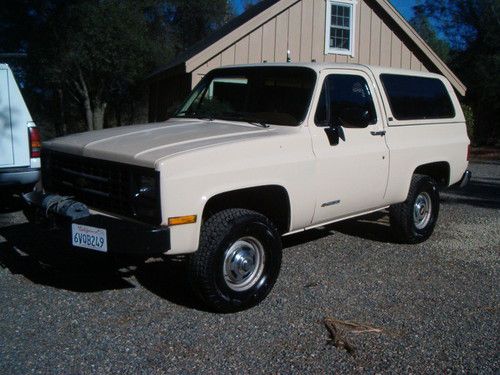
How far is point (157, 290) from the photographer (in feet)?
16.6

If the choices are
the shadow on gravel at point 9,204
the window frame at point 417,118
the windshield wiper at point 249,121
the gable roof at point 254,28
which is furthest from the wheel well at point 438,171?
the gable roof at point 254,28

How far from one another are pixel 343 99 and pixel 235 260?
1963mm

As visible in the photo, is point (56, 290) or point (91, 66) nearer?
point (56, 290)

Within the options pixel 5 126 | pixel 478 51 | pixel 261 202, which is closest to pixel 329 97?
pixel 261 202

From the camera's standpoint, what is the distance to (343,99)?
560cm

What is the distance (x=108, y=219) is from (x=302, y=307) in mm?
1651

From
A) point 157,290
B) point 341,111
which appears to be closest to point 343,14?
point 341,111

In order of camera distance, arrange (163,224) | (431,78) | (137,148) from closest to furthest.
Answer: (163,224) < (137,148) < (431,78)

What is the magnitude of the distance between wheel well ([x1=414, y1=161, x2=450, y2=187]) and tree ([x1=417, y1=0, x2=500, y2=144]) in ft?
53.2

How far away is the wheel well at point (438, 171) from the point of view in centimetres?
689

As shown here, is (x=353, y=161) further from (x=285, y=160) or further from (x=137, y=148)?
(x=137, y=148)

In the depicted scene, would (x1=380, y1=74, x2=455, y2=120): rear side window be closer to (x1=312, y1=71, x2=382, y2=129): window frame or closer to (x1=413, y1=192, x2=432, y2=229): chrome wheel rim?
(x1=312, y1=71, x2=382, y2=129): window frame

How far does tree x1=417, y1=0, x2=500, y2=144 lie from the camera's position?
22.3 metres

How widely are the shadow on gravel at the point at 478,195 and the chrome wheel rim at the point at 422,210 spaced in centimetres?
297
